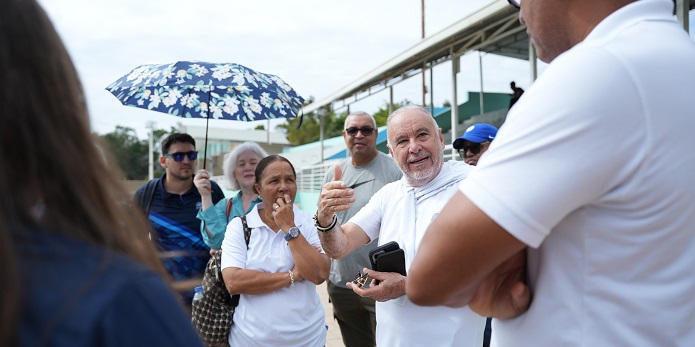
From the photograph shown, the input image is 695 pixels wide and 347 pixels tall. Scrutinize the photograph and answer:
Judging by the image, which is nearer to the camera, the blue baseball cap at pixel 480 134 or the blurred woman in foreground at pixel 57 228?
the blurred woman in foreground at pixel 57 228

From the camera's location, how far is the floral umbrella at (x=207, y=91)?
13.3ft

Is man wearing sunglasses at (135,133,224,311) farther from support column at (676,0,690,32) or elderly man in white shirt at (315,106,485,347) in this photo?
support column at (676,0,690,32)

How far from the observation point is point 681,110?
94cm

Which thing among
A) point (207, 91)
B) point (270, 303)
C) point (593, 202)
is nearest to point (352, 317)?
point (270, 303)

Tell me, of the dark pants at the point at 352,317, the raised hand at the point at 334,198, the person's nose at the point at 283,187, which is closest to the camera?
the raised hand at the point at 334,198

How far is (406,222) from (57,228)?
2.06 meters

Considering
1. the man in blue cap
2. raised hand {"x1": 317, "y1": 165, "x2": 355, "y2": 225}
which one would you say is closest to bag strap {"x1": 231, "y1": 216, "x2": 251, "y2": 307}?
raised hand {"x1": 317, "y1": 165, "x2": 355, "y2": 225}

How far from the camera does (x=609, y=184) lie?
93 cm

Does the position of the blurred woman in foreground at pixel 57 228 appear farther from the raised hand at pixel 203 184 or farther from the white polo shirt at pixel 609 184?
the raised hand at pixel 203 184

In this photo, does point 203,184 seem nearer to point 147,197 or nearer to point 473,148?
point 147,197

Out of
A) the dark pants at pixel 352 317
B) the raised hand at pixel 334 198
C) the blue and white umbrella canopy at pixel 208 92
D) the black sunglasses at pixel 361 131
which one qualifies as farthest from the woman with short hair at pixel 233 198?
the raised hand at pixel 334 198

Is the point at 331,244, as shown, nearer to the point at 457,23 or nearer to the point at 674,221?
the point at 674,221

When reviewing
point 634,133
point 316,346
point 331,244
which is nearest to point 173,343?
point 634,133

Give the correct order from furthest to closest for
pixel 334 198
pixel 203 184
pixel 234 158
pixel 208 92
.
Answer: pixel 234 158, pixel 208 92, pixel 203 184, pixel 334 198
